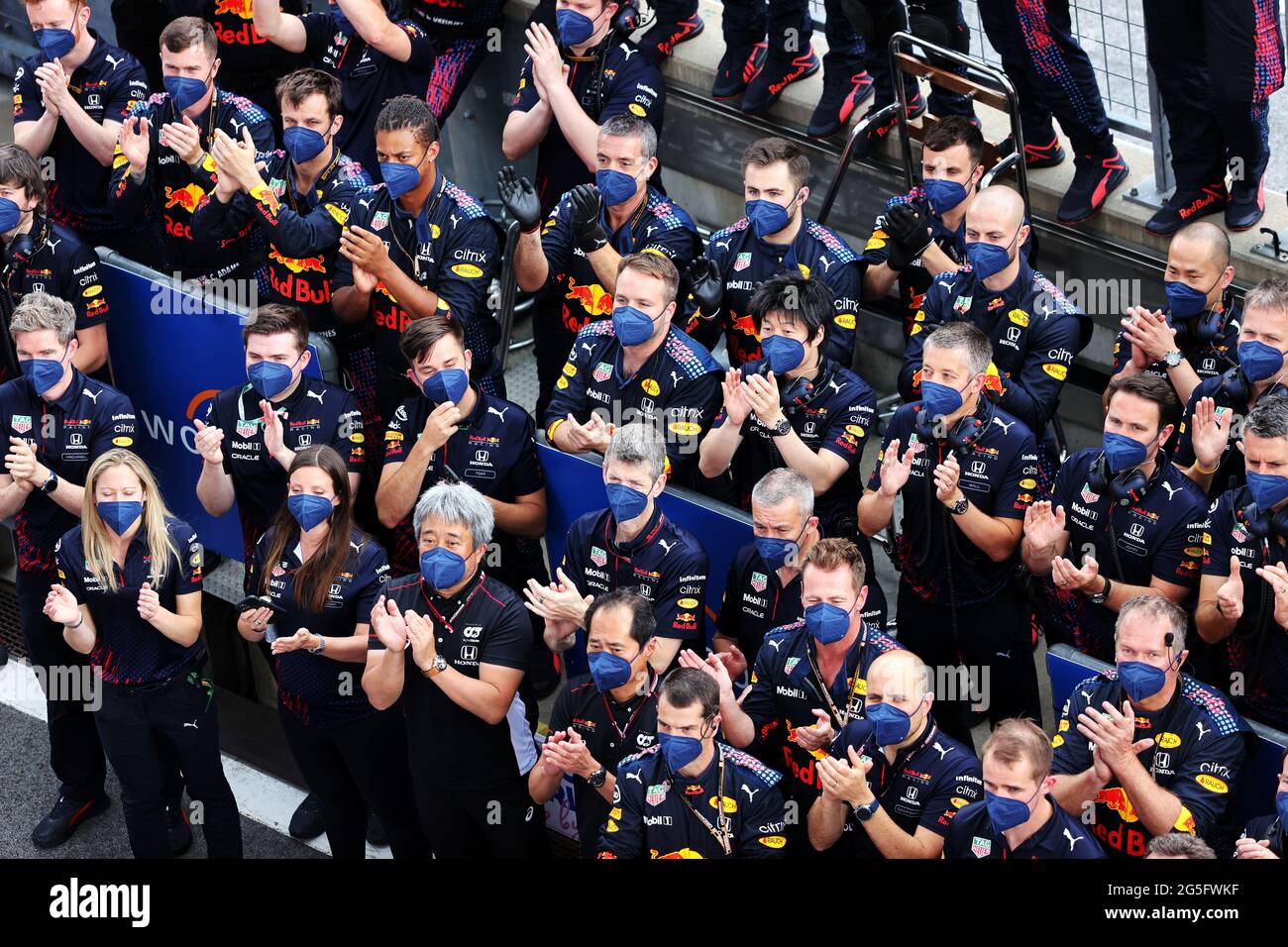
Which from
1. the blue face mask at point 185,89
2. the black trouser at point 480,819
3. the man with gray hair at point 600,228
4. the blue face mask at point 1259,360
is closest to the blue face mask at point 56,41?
the blue face mask at point 185,89

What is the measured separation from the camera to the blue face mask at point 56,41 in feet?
30.0

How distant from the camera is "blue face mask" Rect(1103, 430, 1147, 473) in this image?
22.7 ft

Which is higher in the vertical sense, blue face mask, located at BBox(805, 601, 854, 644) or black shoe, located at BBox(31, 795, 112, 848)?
blue face mask, located at BBox(805, 601, 854, 644)

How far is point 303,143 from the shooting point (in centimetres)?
850

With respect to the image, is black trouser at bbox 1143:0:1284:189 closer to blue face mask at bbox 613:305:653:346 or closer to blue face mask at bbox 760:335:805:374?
blue face mask at bbox 760:335:805:374

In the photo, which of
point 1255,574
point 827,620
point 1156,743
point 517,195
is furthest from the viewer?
point 517,195

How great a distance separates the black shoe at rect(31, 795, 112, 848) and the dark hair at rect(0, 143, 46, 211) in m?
2.60

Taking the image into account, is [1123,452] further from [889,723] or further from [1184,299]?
[889,723]

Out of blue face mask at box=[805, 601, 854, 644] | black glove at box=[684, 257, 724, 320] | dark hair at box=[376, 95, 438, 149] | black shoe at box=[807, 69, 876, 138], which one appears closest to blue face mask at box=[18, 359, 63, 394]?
dark hair at box=[376, 95, 438, 149]

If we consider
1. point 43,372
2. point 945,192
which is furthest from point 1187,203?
point 43,372

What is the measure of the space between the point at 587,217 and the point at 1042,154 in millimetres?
2339

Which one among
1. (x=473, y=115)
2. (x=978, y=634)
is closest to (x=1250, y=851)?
(x=978, y=634)

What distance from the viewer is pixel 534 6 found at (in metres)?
10.5
